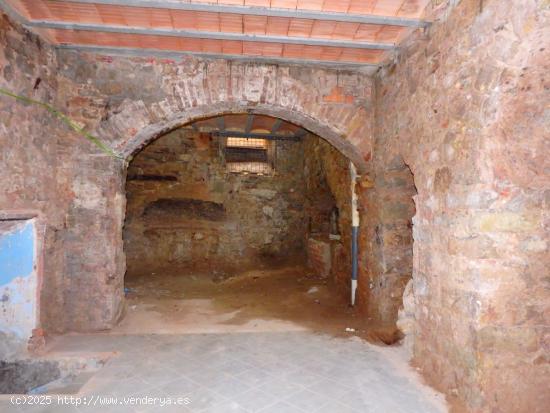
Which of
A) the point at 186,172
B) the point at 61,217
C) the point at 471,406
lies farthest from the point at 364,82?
the point at 186,172

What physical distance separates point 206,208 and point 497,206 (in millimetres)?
6711

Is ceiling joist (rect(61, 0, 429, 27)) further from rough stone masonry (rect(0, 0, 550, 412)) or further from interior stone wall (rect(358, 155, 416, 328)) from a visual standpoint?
interior stone wall (rect(358, 155, 416, 328))

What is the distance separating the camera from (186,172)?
26.5 feet

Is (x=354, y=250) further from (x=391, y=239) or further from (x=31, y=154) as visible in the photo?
(x=31, y=154)

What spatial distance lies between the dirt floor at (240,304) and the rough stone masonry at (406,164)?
14.4 inches

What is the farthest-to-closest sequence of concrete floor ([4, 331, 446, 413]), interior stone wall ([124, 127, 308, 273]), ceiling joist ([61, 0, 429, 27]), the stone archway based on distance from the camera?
interior stone wall ([124, 127, 308, 273]) → the stone archway → ceiling joist ([61, 0, 429, 27]) → concrete floor ([4, 331, 446, 413])

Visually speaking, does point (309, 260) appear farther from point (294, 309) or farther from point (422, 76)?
point (422, 76)

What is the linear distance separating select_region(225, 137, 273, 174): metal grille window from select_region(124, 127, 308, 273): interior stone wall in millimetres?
203

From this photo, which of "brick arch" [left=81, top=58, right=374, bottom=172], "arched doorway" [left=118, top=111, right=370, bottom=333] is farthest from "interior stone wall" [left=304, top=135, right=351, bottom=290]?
"brick arch" [left=81, top=58, right=374, bottom=172]

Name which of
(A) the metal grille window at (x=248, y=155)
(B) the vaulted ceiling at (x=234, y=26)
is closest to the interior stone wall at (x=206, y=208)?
(A) the metal grille window at (x=248, y=155)

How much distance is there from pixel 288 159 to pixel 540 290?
6.56m

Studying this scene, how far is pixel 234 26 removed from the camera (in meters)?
3.21

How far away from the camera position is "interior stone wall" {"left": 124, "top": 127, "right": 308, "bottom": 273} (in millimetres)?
7895

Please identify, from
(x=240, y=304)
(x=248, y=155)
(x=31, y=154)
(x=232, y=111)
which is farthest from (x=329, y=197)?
(x=31, y=154)
